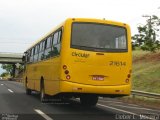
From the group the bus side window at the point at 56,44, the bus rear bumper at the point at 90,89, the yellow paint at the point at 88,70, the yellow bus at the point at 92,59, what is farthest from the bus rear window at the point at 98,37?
the bus rear bumper at the point at 90,89

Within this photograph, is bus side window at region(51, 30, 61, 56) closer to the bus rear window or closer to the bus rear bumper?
the bus rear window

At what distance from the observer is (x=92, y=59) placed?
1466 centimetres

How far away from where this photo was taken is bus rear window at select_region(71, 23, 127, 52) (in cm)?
1477

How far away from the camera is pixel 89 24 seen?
15.1 meters

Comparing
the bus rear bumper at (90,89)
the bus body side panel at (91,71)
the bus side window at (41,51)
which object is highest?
the bus side window at (41,51)

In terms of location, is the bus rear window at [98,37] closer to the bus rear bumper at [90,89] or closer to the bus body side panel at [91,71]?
the bus body side panel at [91,71]

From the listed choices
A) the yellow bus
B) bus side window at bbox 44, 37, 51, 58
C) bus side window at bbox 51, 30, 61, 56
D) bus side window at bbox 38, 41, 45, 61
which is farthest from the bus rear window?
bus side window at bbox 38, 41, 45, 61

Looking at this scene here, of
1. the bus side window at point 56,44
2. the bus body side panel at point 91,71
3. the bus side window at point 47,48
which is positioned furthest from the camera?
the bus side window at point 47,48

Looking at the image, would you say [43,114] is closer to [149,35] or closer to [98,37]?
[98,37]

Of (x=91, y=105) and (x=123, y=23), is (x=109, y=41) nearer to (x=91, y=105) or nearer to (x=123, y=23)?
(x=123, y=23)

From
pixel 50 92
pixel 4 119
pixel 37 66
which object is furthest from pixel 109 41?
pixel 37 66

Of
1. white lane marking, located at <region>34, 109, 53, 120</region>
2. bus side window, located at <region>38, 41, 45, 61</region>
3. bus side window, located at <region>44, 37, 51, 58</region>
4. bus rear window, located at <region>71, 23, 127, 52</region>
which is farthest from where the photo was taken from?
bus side window, located at <region>38, 41, 45, 61</region>

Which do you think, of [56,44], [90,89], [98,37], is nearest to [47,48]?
[56,44]

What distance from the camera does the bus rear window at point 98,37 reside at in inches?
582
